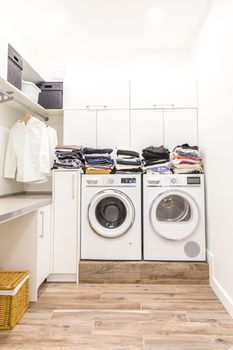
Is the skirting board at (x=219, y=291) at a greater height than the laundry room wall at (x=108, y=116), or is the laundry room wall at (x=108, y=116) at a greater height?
the laundry room wall at (x=108, y=116)

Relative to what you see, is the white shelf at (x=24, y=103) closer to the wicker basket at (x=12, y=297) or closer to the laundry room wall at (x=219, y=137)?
the wicker basket at (x=12, y=297)

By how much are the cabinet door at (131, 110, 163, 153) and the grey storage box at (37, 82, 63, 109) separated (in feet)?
2.98

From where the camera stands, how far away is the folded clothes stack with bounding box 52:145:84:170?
9.30 feet

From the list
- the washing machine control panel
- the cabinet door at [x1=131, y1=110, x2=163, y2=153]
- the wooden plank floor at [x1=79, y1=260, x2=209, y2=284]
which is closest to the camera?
the wooden plank floor at [x1=79, y1=260, x2=209, y2=284]

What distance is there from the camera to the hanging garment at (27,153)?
2.85 m

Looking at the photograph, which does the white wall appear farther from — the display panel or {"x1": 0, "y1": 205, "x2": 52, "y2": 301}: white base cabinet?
{"x1": 0, "y1": 205, "x2": 52, "y2": 301}: white base cabinet

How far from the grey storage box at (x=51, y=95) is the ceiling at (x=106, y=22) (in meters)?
0.60

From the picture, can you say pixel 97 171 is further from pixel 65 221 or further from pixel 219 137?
pixel 219 137

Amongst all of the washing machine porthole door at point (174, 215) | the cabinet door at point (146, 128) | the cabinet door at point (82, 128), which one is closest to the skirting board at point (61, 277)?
the washing machine porthole door at point (174, 215)

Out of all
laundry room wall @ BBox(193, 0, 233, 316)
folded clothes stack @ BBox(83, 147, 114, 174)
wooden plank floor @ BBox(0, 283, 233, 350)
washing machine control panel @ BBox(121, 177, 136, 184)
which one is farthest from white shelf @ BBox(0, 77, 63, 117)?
wooden plank floor @ BBox(0, 283, 233, 350)

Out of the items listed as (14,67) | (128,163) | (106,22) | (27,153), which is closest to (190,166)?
(128,163)

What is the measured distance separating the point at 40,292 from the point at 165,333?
1.21 meters

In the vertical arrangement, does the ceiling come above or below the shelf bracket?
above

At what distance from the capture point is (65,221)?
271 cm
